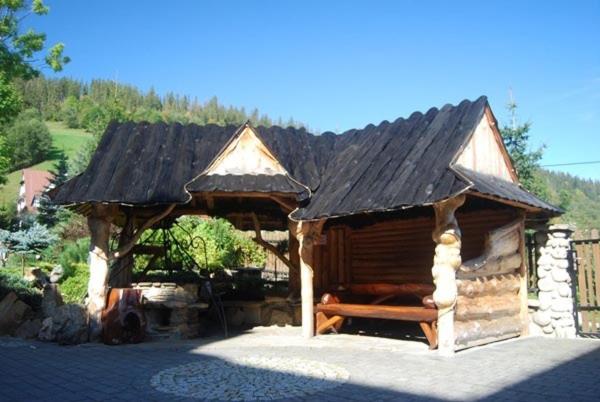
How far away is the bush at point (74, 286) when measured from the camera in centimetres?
1528

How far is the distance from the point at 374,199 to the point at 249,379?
3503mm

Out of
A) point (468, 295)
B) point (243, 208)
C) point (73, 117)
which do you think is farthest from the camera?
point (73, 117)

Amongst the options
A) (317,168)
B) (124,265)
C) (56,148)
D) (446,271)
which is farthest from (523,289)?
(56,148)

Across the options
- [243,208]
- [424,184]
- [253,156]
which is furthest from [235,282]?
[424,184]

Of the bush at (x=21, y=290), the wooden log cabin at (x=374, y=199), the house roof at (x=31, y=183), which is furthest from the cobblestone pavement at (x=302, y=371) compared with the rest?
the house roof at (x=31, y=183)

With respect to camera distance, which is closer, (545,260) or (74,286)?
(545,260)

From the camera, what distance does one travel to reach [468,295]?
8078mm

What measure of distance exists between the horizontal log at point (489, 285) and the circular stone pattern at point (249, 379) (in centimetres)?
256

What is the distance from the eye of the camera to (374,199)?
8180 millimetres

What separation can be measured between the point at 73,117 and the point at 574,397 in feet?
280

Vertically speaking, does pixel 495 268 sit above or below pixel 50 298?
above

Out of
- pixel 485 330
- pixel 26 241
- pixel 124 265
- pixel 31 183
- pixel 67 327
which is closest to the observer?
pixel 485 330

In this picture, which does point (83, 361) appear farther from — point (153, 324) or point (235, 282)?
point (235, 282)

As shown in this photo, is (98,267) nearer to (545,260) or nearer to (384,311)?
(384,311)
